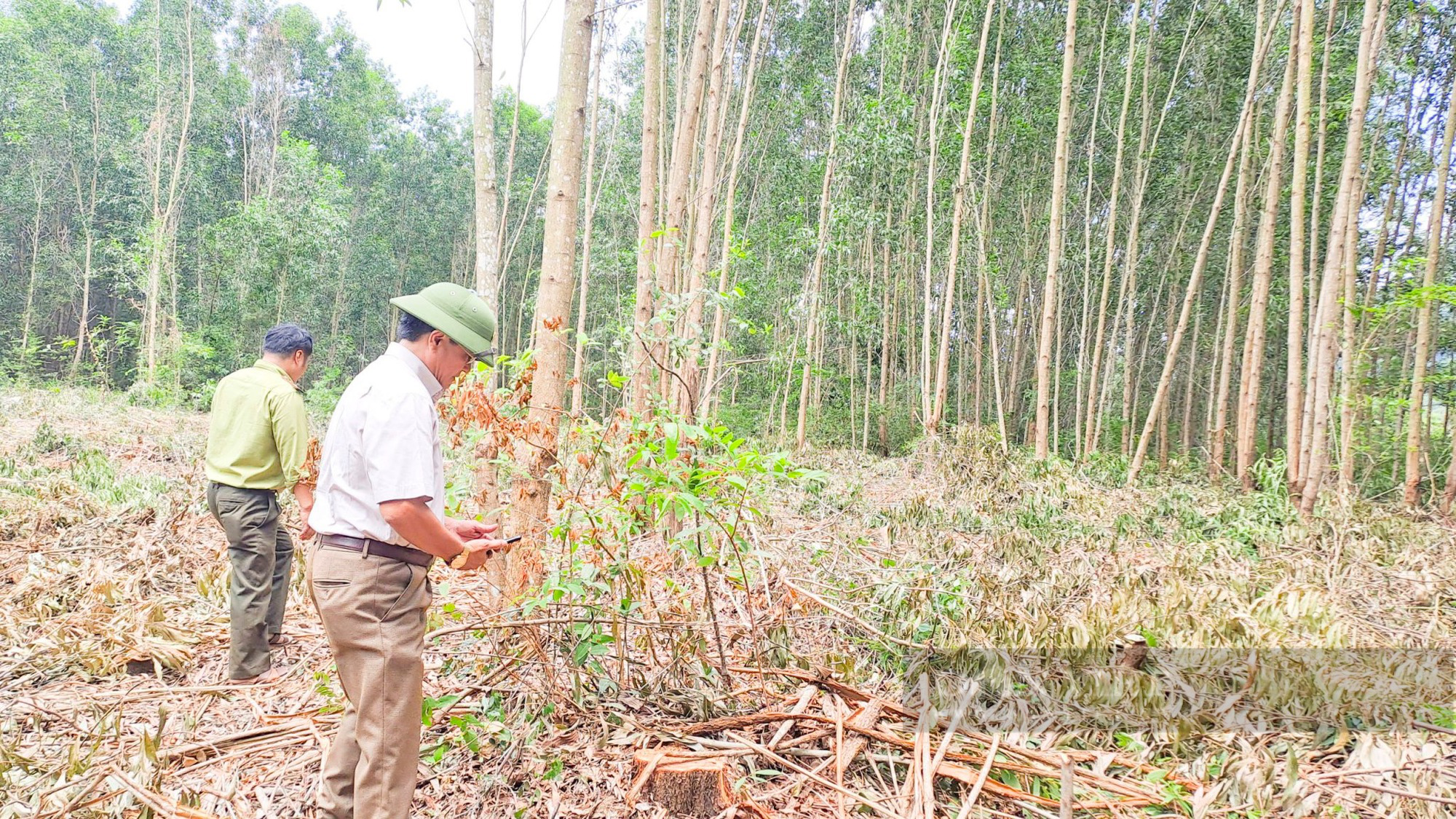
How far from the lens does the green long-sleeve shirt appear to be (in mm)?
3123

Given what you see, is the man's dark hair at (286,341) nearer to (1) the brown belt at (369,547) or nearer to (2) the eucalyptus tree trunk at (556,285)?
(2) the eucalyptus tree trunk at (556,285)

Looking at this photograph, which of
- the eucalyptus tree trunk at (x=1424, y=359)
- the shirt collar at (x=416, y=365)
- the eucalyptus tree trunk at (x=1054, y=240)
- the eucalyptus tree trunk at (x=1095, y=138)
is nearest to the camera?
the shirt collar at (x=416, y=365)

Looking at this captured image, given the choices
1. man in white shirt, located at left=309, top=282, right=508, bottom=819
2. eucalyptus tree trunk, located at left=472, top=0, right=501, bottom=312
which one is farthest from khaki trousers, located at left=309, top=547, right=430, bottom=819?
eucalyptus tree trunk, located at left=472, top=0, right=501, bottom=312

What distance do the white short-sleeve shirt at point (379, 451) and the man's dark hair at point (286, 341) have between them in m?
1.70

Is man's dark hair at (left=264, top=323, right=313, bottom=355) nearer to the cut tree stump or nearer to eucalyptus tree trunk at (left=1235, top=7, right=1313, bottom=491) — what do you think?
the cut tree stump

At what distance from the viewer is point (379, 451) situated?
5.55ft

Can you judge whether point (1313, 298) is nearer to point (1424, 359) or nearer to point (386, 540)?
point (1424, 359)

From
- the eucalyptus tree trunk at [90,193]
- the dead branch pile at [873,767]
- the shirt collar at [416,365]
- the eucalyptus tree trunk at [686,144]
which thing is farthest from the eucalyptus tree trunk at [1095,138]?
the eucalyptus tree trunk at [90,193]

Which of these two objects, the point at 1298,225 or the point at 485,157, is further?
the point at 1298,225

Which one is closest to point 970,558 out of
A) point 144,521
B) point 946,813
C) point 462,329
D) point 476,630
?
point 946,813

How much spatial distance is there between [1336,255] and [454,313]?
800 cm

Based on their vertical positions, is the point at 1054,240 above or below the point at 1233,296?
above

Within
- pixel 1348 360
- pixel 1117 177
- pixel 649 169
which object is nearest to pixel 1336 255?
pixel 1348 360

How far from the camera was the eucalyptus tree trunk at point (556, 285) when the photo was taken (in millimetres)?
2836
